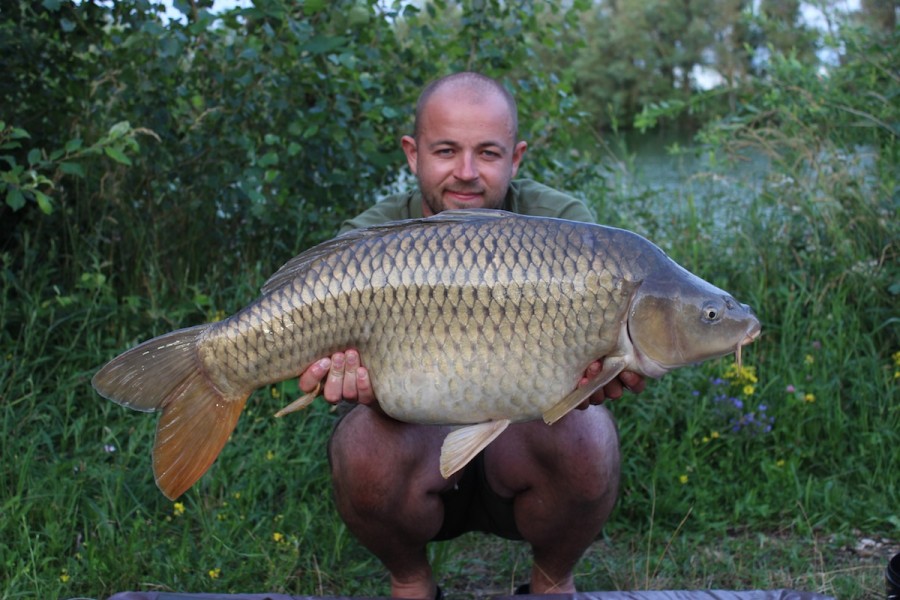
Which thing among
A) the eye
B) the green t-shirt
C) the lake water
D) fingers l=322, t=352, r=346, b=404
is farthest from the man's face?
the lake water

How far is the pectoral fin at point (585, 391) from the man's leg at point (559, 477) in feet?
0.94

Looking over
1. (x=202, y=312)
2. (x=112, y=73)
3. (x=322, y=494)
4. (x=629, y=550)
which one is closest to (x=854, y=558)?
(x=629, y=550)

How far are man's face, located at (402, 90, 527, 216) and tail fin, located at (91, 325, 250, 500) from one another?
0.68 m

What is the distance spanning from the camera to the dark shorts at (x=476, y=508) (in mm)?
1980

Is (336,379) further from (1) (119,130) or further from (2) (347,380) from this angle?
(1) (119,130)

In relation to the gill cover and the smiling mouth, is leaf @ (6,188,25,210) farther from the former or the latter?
the gill cover

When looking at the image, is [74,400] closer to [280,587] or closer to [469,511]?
[280,587]

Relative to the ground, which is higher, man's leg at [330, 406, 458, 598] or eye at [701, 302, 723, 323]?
eye at [701, 302, 723, 323]

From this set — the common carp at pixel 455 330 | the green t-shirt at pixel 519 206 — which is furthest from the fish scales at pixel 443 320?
the green t-shirt at pixel 519 206

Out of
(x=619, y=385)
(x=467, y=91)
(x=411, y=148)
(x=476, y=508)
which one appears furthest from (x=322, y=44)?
(x=619, y=385)

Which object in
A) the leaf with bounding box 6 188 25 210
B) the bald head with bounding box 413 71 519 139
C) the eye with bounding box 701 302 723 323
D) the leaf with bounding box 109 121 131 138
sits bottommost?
the eye with bounding box 701 302 723 323

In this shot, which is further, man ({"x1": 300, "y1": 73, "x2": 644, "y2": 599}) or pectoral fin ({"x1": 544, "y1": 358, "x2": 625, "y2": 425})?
man ({"x1": 300, "y1": 73, "x2": 644, "y2": 599})

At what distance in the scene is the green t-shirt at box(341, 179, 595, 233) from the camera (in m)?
2.20

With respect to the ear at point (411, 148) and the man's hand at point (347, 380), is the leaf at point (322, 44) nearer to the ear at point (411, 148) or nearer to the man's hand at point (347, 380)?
the ear at point (411, 148)
